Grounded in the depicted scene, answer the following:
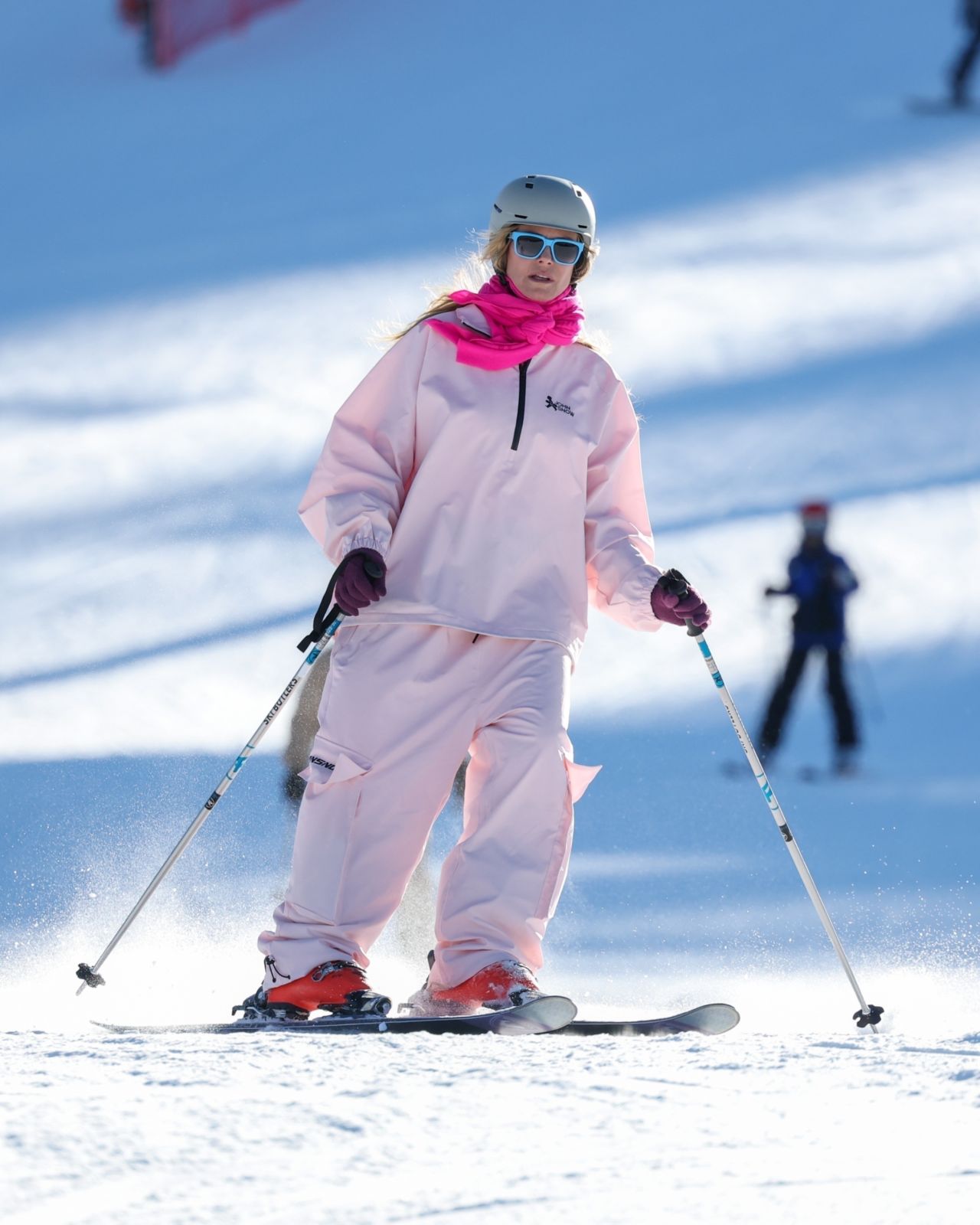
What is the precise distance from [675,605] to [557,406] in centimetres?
45

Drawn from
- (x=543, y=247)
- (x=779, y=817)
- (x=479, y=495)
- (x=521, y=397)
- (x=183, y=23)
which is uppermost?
(x=183, y=23)

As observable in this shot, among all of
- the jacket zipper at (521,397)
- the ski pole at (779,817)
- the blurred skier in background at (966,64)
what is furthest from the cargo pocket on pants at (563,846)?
the blurred skier in background at (966,64)

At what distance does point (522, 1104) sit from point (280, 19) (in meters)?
17.8

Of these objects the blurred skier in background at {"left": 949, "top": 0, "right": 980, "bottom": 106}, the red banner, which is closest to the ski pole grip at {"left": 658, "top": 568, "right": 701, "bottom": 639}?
the blurred skier in background at {"left": 949, "top": 0, "right": 980, "bottom": 106}

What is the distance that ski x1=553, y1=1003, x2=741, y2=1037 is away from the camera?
3.16m

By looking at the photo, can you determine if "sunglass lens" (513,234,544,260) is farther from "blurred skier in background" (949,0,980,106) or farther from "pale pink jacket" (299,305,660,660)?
"blurred skier in background" (949,0,980,106)

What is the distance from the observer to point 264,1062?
249 centimetres

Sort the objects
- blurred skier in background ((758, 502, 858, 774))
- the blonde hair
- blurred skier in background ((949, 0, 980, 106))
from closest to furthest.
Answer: the blonde hair < blurred skier in background ((758, 502, 858, 774)) < blurred skier in background ((949, 0, 980, 106))

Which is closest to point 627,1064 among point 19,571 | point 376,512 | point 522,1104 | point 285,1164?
point 522,1104

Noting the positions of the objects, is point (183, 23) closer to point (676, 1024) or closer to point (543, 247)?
point (543, 247)

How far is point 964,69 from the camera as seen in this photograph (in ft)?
55.9

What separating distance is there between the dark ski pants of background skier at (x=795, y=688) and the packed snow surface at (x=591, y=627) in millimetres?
82

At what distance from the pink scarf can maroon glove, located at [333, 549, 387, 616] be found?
1.51 feet

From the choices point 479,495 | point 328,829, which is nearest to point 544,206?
point 479,495
